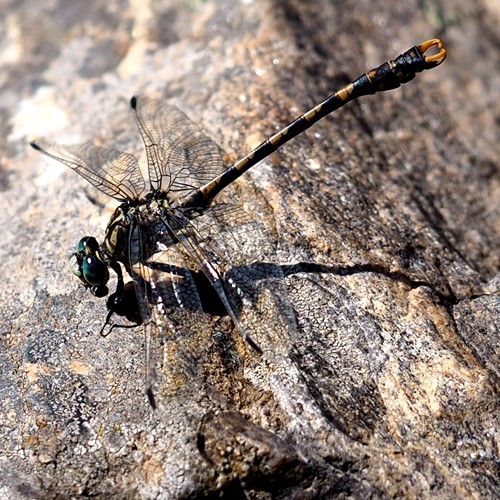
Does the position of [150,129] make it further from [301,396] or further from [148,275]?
[301,396]

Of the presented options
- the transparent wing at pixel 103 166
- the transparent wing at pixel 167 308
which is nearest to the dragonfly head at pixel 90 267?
the transparent wing at pixel 167 308

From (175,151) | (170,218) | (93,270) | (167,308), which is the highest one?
(175,151)

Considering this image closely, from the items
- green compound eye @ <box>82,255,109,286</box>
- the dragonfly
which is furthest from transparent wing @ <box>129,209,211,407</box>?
green compound eye @ <box>82,255,109,286</box>

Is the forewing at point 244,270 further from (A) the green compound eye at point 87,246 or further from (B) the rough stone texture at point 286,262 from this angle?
(A) the green compound eye at point 87,246

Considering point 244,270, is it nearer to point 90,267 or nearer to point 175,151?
point 90,267

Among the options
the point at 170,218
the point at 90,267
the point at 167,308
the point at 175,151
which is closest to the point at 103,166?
the point at 175,151

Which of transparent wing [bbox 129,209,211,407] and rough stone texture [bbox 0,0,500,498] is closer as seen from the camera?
rough stone texture [bbox 0,0,500,498]

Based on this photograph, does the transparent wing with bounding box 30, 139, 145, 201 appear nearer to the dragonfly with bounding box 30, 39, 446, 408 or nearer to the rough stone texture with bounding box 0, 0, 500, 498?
the dragonfly with bounding box 30, 39, 446, 408
